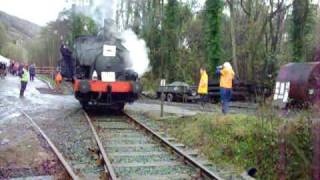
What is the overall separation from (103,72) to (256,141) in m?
8.68

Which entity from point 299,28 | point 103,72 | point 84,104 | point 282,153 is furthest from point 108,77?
point 299,28

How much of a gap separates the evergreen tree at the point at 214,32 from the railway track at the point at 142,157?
19.6 metres

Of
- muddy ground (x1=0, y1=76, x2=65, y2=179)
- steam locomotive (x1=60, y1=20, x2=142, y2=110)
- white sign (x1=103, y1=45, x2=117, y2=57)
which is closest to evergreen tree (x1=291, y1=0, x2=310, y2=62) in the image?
steam locomotive (x1=60, y1=20, x2=142, y2=110)

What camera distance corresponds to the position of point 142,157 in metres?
9.94

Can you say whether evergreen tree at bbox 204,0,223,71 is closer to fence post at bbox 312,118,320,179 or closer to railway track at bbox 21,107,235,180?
railway track at bbox 21,107,235,180

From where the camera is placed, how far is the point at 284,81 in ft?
74.0

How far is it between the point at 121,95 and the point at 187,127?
494 cm

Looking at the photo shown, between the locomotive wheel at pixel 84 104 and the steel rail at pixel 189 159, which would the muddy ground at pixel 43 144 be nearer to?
the locomotive wheel at pixel 84 104

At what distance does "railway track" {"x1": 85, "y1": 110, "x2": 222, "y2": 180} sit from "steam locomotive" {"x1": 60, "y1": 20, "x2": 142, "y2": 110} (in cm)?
279

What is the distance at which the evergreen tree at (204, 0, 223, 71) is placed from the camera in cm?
3303

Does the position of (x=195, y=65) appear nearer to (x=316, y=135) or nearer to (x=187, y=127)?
(x=187, y=127)

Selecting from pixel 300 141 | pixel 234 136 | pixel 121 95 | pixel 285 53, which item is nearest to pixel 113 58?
pixel 121 95

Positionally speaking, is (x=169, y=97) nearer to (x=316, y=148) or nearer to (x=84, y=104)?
(x=84, y=104)

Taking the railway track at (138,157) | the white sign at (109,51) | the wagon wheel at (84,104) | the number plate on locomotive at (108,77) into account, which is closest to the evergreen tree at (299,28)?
the wagon wheel at (84,104)
